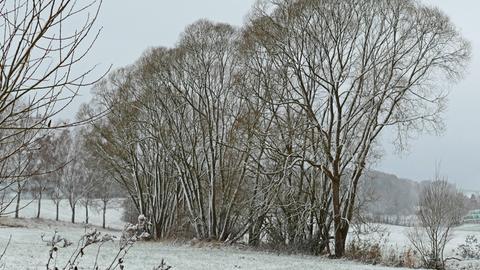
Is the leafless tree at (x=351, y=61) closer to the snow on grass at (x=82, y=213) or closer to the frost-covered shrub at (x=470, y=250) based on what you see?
the frost-covered shrub at (x=470, y=250)

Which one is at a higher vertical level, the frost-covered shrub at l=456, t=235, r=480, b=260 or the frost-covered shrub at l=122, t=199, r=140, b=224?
the frost-covered shrub at l=122, t=199, r=140, b=224

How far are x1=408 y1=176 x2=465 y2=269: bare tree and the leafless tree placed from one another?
11.9ft

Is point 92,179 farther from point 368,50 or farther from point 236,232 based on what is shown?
point 368,50

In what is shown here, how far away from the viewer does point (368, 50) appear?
17.9 metres

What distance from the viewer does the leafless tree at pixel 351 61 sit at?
17.2 metres

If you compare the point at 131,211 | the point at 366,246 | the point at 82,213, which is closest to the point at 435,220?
the point at 366,246

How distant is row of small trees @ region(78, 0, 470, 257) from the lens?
17359mm

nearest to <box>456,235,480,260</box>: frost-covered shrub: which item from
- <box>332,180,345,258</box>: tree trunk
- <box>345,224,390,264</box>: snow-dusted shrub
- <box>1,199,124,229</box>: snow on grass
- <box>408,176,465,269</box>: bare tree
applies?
<box>408,176,465,269</box>: bare tree

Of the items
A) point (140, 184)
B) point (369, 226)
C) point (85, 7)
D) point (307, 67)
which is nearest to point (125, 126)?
point (140, 184)

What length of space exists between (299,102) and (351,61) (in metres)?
→ 2.46

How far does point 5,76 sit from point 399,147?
55.1ft

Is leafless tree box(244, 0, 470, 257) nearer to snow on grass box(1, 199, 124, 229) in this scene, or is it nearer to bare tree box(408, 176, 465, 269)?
bare tree box(408, 176, 465, 269)

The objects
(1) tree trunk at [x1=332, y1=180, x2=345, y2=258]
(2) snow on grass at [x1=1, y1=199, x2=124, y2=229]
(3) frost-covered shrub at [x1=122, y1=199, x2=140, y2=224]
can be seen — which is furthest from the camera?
(2) snow on grass at [x1=1, y1=199, x2=124, y2=229]

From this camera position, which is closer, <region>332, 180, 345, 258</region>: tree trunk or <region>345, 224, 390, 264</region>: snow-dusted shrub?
<region>345, 224, 390, 264</region>: snow-dusted shrub
